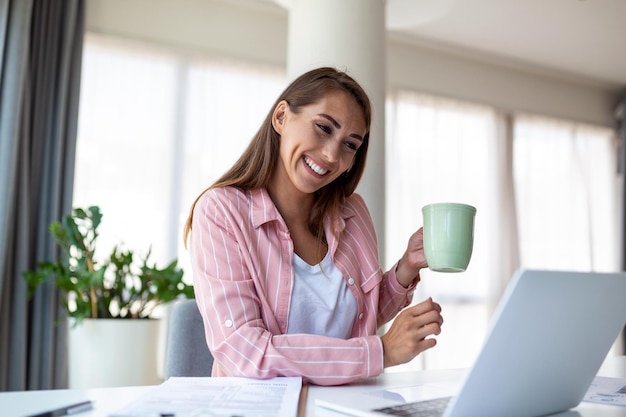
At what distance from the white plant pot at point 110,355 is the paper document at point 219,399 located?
192cm

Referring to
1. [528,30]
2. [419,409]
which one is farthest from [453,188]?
[419,409]

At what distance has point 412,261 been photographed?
1268mm

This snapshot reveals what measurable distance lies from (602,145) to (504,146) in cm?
121

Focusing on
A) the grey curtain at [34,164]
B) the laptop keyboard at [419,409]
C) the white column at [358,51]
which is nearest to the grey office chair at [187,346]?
the laptop keyboard at [419,409]

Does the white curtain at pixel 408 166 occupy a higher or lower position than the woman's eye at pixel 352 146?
higher

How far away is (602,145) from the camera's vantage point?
5703 millimetres

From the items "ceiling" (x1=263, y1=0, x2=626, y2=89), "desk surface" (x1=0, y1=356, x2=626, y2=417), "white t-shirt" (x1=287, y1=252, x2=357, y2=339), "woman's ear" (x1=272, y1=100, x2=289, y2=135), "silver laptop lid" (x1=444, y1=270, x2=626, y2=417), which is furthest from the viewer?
"ceiling" (x1=263, y1=0, x2=626, y2=89)

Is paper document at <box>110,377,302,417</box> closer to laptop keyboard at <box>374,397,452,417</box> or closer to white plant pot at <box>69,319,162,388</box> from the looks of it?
laptop keyboard at <box>374,397,452,417</box>

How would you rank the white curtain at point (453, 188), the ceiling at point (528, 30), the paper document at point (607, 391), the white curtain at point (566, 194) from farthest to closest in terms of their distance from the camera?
the white curtain at point (566, 194)
the white curtain at point (453, 188)
the ceiling at point (528, 30)
the paper document at point (607, 391)

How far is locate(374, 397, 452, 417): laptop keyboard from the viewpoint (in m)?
0.68

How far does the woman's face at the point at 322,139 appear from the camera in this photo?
1.27 m

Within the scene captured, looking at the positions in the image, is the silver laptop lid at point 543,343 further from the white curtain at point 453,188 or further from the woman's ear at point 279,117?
the white curtain at point 453,188

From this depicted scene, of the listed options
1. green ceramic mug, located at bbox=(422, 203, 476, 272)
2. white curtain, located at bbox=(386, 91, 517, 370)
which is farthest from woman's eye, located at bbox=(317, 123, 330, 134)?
white curtain, located at bbox=(386, 91, 517, 370)

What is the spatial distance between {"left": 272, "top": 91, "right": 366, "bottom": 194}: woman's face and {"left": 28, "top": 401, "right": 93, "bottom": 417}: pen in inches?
27.5
